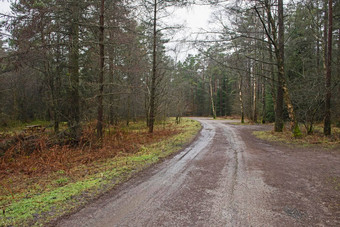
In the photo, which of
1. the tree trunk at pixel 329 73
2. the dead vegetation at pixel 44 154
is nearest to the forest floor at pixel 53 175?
the dead vegetation at pixel 44 154

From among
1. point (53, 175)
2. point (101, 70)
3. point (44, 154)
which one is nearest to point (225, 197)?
point (53, 175)

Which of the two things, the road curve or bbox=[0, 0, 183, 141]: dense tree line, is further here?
bbox=[0, 0, 183, 141]: dense tree line

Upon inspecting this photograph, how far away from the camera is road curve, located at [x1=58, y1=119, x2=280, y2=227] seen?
9.17 feet

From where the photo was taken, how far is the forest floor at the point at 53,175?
313 centimetres

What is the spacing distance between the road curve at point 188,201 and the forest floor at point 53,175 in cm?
44

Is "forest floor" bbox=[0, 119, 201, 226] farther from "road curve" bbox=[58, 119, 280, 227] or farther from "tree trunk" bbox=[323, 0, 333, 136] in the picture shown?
"tree trunk" bbox=[323, 0, 333, 136]

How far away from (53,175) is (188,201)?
13.0ft

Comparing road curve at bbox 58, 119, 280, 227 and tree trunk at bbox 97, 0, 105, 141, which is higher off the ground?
tree trunk at bbox 97, 0, 105, 141

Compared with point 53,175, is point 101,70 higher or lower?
higher

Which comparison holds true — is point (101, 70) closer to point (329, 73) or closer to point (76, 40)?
point (76, 40)

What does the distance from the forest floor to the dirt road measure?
415mm

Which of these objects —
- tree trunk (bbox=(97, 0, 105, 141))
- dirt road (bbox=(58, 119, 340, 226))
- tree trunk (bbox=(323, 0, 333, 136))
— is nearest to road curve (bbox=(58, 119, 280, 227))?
dirt road (bbox=(58, 119, 340, 226))

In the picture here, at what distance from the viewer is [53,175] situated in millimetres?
5262

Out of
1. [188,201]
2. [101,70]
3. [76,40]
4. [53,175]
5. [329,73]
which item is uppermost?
[76,40]
